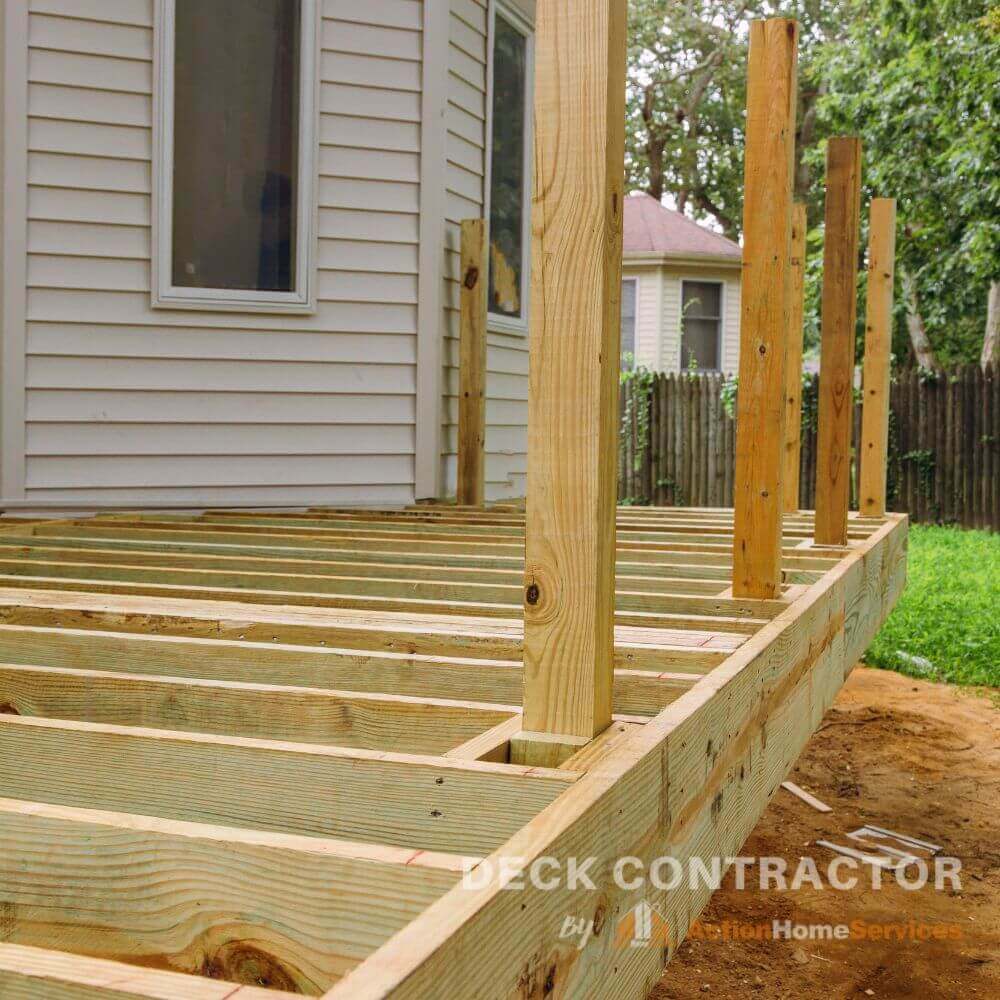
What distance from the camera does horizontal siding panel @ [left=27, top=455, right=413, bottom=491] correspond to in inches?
240

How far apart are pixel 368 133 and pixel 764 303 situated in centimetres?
387

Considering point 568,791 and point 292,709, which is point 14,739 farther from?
A: point 568,791

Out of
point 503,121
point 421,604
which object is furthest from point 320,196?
point 421,604

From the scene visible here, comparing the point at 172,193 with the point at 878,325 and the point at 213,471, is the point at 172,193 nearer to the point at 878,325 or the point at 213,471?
the point at 213,471

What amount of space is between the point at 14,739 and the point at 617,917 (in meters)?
1.05

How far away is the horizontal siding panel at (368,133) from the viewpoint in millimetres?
6422

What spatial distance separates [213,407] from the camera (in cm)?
633

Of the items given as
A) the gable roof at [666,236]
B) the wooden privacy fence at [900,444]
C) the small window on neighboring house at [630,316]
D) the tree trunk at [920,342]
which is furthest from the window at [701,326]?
the wooden privacy fence at [900,444]

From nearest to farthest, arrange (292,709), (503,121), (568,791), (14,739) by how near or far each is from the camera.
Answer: (568,791)
(14,739)
(292,709)
(503,121)

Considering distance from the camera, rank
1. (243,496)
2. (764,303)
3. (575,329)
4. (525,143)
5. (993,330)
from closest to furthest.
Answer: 1. (575,329)
2. (764,303)
3. (243,496)
4. (525,143)
5. (993,330)

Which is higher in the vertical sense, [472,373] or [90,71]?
[90,71]

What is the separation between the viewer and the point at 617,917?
5.66 ft

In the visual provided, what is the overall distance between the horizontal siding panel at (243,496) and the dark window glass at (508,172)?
1.74m

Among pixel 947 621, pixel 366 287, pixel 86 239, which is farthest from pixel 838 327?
pixel 947 621
